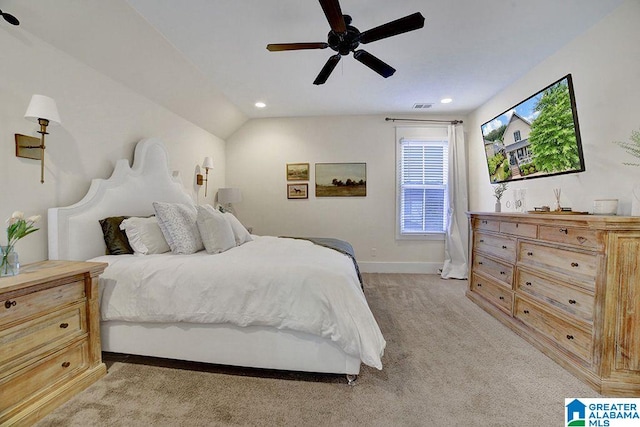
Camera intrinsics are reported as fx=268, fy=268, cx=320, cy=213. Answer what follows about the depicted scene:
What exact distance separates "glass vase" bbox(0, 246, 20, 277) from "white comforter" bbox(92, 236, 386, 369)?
0.48m

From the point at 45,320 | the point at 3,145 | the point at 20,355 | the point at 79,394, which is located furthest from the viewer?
the point at 3,145

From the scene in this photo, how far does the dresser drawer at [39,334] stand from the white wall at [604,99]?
393 centimetres

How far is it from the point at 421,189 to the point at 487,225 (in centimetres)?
169

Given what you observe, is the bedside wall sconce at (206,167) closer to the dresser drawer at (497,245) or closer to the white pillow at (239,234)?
the white pillow at (239,234)

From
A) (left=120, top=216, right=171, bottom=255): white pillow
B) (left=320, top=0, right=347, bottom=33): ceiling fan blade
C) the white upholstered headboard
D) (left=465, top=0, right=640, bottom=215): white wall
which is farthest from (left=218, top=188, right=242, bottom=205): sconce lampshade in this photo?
(left=465, top=0, right=640, bottom=215): white wall

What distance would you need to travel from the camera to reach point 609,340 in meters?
1.70

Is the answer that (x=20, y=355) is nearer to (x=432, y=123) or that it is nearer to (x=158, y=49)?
(x=158, y=49)

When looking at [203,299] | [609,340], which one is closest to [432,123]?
[609,340]

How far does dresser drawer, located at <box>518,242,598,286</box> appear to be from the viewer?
1.83 metres

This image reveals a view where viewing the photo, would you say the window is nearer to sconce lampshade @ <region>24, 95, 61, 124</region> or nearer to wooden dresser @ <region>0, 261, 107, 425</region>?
wooden dresser @ <region>0, 261, 107, 425</region>

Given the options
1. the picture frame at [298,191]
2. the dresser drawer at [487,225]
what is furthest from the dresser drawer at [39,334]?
the dresser drawer at [487,225]

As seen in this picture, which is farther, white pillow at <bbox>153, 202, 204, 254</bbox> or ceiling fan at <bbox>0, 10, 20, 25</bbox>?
white pillow at <bbox>153, 202, 204, 254</bbox>

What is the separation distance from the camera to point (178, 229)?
2371 mm

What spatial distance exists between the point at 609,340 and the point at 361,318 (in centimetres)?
158
